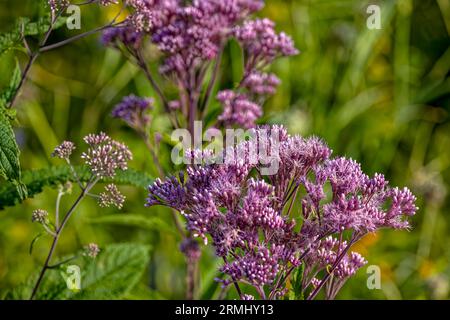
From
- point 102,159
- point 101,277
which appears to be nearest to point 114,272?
point 101,277

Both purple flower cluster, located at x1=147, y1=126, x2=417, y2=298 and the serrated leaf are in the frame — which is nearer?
purple flower cluster, located at x1=147, y1=126, x2=417, y2=298

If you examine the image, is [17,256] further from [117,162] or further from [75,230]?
[117,162]

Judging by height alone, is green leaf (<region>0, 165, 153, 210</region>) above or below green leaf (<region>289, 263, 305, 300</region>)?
above

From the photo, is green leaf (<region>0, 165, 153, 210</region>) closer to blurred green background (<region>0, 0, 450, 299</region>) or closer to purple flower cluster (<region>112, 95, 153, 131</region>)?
purple flower cluster (<region>112, 95, 153, 131</region>)

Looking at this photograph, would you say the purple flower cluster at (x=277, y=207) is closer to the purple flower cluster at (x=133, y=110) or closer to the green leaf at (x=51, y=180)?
the green leaf at (x=51, y=180)

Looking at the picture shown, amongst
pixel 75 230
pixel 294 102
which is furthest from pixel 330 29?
pixel 75 230

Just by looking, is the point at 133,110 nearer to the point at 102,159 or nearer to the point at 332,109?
the point at 102,159

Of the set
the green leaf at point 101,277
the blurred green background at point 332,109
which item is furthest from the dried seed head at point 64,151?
the blurred green background at point 332,109

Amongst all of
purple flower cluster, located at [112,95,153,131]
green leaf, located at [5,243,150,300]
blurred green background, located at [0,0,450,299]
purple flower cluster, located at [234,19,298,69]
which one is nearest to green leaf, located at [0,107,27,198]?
green leaf, located at [5,243,150,300]
